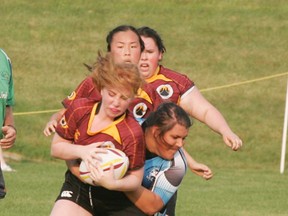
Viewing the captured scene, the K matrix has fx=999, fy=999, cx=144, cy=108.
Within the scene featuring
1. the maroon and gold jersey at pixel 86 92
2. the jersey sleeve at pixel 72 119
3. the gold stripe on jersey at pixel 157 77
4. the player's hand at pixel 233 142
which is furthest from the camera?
the gold stripe on jersey at pixel 157 77

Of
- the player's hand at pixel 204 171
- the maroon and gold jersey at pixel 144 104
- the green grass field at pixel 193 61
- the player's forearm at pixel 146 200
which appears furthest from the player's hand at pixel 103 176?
the green grass field at pixel 193 61

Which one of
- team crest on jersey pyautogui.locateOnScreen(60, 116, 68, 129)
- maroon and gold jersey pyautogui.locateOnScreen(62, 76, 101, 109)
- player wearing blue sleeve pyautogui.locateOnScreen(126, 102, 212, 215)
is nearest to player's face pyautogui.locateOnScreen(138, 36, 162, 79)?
maroon and gold jersey pyautogui.locateOnScreen(62, 76, 101, 109)

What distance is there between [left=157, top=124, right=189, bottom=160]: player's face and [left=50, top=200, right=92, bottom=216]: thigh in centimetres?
67

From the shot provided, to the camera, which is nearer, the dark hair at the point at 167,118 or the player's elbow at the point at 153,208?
the dark hair at the point at 167,118

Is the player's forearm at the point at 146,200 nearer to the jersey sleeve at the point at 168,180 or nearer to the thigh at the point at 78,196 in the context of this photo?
the jersey sleeve at the point at 168,180

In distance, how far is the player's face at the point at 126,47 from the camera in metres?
7.24

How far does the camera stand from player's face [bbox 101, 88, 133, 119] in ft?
21.1

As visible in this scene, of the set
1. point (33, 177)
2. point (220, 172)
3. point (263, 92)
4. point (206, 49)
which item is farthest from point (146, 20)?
point (33, 177)

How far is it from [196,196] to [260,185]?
1.79 m

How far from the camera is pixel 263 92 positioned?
84.2ft

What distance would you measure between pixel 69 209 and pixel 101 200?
228 mm

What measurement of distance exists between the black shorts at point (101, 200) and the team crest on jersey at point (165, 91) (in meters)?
1.26

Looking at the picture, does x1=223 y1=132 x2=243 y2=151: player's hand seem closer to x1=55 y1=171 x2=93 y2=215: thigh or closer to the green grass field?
x1=55 y1=171 x2=93 y2=215: thigh

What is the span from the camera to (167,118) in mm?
6750
